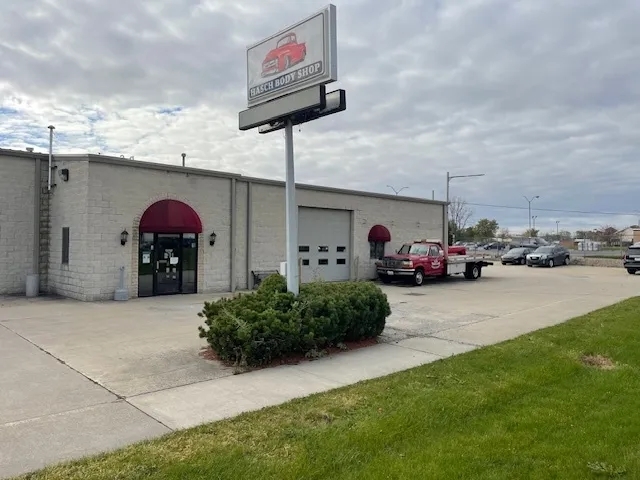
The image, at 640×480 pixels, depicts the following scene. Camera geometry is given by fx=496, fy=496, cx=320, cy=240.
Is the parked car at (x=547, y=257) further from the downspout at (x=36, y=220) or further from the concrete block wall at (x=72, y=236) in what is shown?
the downspout at (x=36, y=220)

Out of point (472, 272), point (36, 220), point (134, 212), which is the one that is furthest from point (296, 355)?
point (472, 272)

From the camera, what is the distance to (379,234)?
24219 millimetres

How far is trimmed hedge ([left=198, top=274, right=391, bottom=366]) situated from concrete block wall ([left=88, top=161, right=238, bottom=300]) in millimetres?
8142

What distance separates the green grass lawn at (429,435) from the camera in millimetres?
3689

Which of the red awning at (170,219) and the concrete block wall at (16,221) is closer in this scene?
the concrete block wall at (16,221)

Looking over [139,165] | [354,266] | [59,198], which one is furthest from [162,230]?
[354,266]

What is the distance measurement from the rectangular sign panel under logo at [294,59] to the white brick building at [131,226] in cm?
753

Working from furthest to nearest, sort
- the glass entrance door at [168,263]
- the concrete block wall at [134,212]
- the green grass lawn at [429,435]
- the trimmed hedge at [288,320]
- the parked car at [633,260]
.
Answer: the parked car at [633,260] → the glass entrance door at [168,263] → the concrete block wall at [134,212] → the trimmed hedge at [288,320] → the green grass lawn at [429,435]

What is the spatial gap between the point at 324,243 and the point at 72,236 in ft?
34.4

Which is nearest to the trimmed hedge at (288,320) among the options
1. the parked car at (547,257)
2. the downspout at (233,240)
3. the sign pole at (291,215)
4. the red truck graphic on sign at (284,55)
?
the sign pole at (291,215)

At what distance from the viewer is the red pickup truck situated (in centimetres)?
2120

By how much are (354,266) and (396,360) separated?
618 inches

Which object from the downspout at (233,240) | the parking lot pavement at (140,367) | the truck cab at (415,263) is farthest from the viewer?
the truck cab at (415,263)

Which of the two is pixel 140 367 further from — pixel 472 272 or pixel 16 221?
pixel 472 272
